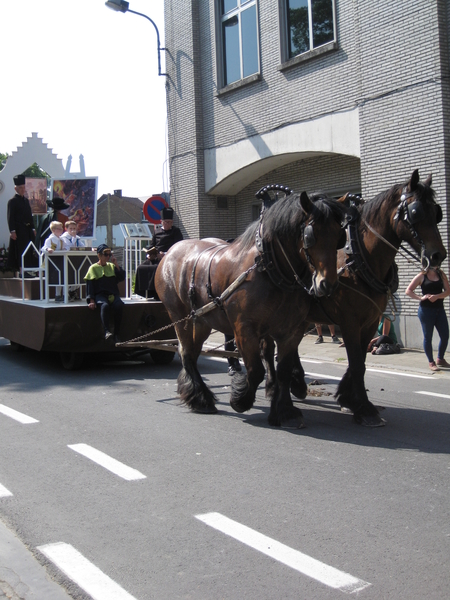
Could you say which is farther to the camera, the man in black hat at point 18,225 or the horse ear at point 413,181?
the man in black hat at point 18,225

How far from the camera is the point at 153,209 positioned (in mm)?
14727

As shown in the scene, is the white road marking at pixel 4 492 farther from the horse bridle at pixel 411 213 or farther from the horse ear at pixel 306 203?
the horse bridle at pixel 411 213

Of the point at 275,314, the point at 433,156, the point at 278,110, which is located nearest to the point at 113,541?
the point at 275,314

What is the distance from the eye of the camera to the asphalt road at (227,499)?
322cm

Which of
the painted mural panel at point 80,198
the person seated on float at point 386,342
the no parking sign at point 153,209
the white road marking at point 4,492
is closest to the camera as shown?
the white road marking at point 4,492

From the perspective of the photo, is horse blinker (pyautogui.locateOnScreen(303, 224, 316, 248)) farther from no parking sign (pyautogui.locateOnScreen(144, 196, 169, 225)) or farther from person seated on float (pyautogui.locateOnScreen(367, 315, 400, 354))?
no parking sign (pyautogui.locateOnScreen(144, 196, 169, 225))

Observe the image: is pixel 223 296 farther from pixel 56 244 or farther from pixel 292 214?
pixel 56 244

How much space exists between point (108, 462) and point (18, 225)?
837 centimetres

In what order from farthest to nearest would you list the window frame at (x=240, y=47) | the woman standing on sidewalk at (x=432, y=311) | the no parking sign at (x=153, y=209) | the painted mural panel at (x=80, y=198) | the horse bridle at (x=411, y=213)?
1. the window frame at (x=240, y=47)
2. the no parking sign at (x=153, y=209)
3. the painted mural panel at (x=80, y=198)
4. the woman standing on sidewalk at (x=432, y=311)
5. the horse bridle at (x=411, y=213)

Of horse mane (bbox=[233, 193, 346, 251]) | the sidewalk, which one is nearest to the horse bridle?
horse mane (bbox=[233, 193, 346, 251])

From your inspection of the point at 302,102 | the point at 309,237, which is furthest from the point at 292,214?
the point at 302,102

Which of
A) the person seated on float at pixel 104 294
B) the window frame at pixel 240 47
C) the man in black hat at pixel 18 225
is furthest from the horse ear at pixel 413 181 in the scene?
the window frame at pixel 240 47

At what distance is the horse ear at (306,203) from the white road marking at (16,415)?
133 inches

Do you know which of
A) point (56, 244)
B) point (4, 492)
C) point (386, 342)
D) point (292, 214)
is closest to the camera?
point (4, 492)
